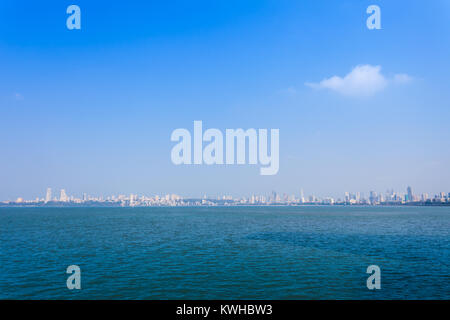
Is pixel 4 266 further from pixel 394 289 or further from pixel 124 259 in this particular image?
pixel 394 289

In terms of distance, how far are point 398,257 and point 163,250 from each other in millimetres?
32333

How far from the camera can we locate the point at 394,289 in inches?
924

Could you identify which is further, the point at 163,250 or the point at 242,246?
the point at 242,246
